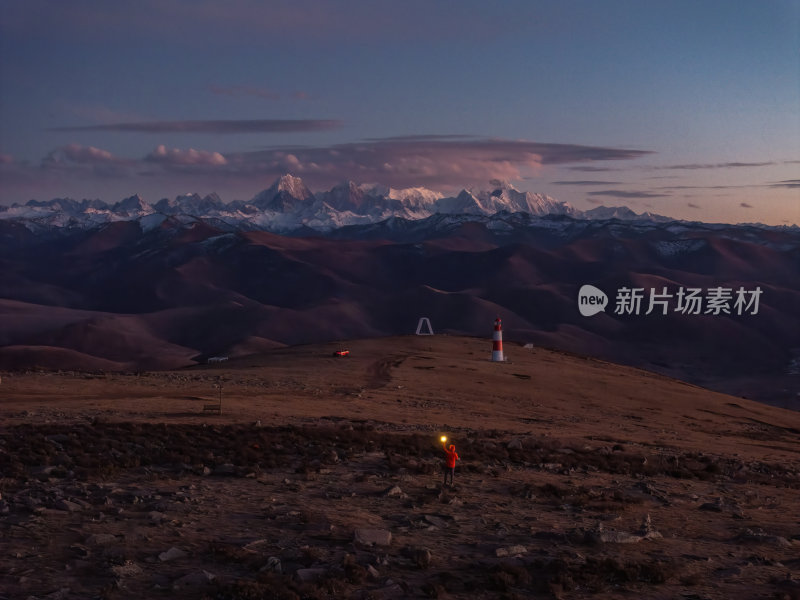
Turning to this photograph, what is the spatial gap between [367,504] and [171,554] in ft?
17.1

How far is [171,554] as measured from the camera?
13.8m

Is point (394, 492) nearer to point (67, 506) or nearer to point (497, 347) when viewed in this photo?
point (67, 506)

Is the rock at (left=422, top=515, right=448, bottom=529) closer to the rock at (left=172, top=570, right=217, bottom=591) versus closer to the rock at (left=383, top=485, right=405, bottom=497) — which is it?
the rock at (left=383, top=485, right=405, bottom=497)

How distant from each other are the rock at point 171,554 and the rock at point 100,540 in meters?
1.26

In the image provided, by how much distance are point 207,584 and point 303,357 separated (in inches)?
1896

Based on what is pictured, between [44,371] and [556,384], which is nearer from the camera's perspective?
[44,371]

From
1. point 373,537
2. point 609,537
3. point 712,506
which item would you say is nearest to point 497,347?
point 712,506

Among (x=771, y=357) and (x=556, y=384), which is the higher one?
(x=556, y=384)

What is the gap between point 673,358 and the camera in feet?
628

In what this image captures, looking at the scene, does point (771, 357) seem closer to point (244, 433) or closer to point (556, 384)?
point (556, 384)

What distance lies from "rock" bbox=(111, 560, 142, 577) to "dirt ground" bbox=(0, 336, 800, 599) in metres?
0.03

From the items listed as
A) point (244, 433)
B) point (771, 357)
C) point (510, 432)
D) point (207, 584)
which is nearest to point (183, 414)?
point (244, 433)

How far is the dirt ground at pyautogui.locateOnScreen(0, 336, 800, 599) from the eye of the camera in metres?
13.1

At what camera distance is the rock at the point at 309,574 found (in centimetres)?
1288
